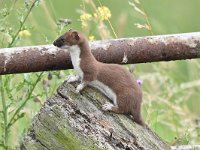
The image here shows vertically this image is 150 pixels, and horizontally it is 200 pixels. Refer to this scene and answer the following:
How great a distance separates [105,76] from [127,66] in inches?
58.0

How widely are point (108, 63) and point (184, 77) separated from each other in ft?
12.1

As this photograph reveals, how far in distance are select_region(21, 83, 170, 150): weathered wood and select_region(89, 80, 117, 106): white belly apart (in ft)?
0.50

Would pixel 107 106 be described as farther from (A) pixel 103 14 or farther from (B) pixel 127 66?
(B) pixel 127 66

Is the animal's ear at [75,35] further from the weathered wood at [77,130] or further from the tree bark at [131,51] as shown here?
the weathered wood at [77,130]

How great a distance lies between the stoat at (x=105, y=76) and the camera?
13.7ft

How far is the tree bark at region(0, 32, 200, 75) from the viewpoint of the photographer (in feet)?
14.1

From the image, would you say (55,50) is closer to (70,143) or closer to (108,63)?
(108,63)

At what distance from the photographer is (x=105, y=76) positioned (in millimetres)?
4184

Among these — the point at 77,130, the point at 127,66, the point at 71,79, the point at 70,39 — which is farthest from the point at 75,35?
the point at 127,66

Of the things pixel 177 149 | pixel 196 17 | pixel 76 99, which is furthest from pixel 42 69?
pixel 196 17

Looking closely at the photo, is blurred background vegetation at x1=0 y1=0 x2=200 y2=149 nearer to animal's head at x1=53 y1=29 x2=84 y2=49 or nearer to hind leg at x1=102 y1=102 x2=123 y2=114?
animal's head at x1=53 y1=29 x2=84 y2=49

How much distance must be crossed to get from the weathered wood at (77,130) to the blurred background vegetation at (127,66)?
71cm

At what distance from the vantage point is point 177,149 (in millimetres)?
4828

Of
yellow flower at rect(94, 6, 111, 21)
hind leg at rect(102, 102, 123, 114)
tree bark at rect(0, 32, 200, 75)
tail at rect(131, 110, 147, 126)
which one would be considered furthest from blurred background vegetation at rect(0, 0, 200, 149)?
hind leg at rect(102, 102, 123, 114)
